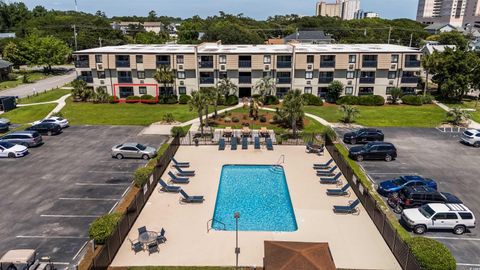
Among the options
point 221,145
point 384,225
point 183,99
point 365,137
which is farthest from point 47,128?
point 384,225

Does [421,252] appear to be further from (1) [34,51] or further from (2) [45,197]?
(1) [34,51]

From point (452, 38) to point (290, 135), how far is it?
4142 inches

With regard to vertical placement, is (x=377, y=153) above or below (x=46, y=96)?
below

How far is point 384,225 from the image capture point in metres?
21.3

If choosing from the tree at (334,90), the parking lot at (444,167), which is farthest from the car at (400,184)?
the tree at (334,90)

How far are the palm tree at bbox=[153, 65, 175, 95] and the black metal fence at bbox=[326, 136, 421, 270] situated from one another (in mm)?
34813

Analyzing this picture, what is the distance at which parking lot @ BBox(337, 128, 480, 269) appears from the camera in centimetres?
2130

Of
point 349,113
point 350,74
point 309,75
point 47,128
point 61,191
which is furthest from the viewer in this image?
point 309,75

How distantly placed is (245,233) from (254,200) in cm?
528

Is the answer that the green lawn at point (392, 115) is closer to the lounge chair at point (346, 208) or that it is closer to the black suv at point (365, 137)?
the black suv at point (365, 137)

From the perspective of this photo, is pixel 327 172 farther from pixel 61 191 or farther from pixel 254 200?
pixel 61 191

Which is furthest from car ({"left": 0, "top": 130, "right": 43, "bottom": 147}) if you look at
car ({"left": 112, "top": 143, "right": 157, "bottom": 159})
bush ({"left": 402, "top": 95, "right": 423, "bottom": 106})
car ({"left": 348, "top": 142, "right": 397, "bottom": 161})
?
bush ({"left": 402, "top": 95, "right": 423, "bottom": 106})

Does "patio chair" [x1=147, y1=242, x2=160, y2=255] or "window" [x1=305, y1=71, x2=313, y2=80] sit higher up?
"window" [x1=305, y1=71, x2=313, y2=80]

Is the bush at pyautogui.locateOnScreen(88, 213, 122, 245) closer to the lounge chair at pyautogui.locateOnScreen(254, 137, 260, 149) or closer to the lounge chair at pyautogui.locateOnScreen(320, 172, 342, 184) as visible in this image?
the lounge chair at pyautogui.locateOnScreen(320, 172, 342, 184)
